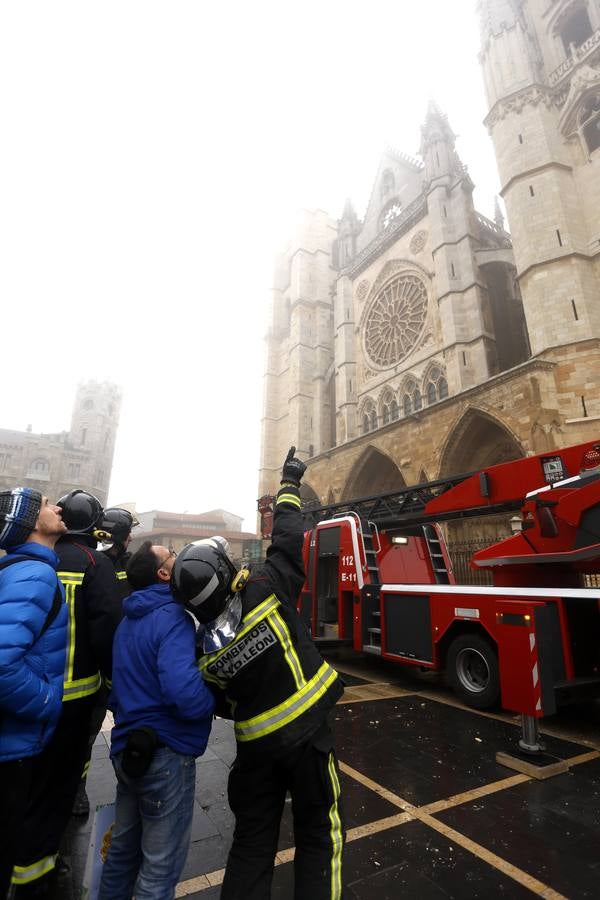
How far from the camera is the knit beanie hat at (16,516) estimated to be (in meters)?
2.06

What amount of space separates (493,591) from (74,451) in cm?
6207

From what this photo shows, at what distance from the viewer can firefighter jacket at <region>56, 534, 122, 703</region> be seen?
2391mm

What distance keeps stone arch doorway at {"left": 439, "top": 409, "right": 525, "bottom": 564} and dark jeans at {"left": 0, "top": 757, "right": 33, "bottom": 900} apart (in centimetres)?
1409

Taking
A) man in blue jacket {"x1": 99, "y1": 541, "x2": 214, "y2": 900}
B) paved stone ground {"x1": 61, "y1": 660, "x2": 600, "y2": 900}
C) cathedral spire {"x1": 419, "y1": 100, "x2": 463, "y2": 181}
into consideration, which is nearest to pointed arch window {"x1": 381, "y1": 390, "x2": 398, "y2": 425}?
cathedral spire {"x1": 419, "y1": 100, "x2": 463, "y2": 181}

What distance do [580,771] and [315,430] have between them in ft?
79.1

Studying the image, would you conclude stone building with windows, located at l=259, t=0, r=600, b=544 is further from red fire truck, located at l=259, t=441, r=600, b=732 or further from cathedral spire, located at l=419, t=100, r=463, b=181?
red fire truck, located at l=259, t=441, r=600, b=732

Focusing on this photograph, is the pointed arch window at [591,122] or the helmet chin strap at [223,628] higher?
the pointed arch window at [591,122]

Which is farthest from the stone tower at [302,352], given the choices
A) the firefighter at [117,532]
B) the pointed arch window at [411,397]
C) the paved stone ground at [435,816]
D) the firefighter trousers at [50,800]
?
the firefighter trousers at [50,800]

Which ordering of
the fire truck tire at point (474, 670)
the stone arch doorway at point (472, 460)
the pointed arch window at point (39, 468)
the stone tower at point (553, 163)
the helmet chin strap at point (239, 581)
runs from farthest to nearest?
the pointed arch window at point (39, 468) < the stone arch doorway at point (472, 460) < the stone tower at point (553, 163) < the fire truck tire at point (474, 670) < the helmet chin strap at point (239, 581)

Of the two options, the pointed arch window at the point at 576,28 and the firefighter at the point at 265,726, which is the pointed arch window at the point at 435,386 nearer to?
the pointed arch window at the point at 576,28

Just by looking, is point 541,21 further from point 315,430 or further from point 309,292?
point 315,430

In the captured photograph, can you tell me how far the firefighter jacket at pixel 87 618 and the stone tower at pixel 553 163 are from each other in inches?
519

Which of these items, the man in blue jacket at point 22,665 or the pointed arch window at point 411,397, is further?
the pointed arch window at point 411,397

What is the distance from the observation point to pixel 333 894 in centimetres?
170
